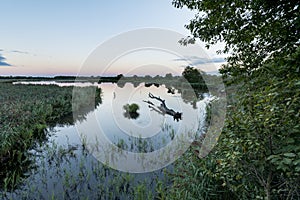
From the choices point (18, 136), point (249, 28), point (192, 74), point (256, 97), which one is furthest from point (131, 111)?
point (256, 97)

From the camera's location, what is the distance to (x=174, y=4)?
4.95m

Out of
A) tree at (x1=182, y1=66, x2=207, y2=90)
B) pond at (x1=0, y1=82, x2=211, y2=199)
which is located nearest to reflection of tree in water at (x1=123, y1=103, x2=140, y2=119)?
pond at (x1=0, y1=82, x2=211, y2=199)

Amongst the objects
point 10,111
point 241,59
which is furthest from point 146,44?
point 10,111

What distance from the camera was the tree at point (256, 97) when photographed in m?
1.58

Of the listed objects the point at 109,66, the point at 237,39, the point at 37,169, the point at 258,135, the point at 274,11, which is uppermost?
the point at 274,11

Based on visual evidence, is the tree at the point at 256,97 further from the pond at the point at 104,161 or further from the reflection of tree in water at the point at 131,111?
the reflection of tree in water at the point at 131,111

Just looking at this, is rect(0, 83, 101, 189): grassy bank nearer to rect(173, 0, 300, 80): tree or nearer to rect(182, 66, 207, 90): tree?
rect(173, 0, 300, 80): tree

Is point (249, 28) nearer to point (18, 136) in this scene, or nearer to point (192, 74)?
point (18, 136)

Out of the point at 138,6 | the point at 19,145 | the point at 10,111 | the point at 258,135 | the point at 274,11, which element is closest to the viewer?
the point at 258,135

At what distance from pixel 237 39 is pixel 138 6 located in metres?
4.88

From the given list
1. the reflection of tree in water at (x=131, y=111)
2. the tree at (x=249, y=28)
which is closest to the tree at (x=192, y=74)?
the reflection of tree in water at (x=131, y=111)

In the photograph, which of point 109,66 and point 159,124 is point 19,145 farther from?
point 159,124

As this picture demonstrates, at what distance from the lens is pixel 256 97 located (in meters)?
1.81

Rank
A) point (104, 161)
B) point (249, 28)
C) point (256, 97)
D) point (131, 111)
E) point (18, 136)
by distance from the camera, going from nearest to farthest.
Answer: point (256, 97), point (249, 28), point (104, 161), point (18, 136), point (131, 111)
